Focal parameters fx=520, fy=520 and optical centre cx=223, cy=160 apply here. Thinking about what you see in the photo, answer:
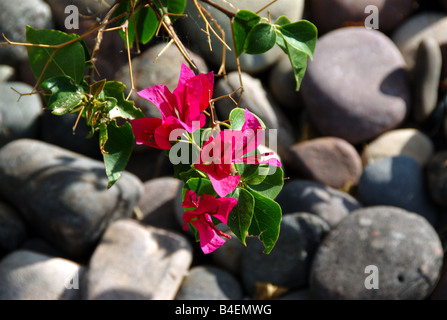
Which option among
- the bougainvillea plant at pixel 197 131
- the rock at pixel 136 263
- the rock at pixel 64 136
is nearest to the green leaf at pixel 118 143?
the bougainvillea plant at pixel 197 131

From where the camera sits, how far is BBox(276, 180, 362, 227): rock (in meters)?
1.54

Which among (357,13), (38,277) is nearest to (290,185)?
(357,13)

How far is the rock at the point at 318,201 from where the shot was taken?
1536 mm

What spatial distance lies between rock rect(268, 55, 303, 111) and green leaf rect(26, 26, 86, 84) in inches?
48.0

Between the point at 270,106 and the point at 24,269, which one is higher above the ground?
the point at 270,106

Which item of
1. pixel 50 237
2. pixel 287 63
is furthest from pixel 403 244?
pixel 50 237

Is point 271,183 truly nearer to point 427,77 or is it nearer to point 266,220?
point 266,220

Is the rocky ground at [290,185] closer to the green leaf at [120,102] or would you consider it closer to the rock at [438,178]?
the rock at [438,178]

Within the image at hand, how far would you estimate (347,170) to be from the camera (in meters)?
1.66

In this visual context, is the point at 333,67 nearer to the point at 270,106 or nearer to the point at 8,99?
the point at 270,106

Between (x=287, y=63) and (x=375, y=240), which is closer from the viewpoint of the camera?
(x=375, y=240)

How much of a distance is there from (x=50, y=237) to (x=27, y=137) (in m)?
0.37

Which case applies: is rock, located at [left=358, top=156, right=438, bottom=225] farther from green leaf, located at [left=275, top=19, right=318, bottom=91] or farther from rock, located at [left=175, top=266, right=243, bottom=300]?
green leaf, located at [left=275, top=19, right=318, bottom=91]

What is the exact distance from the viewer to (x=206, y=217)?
0.42 meters
